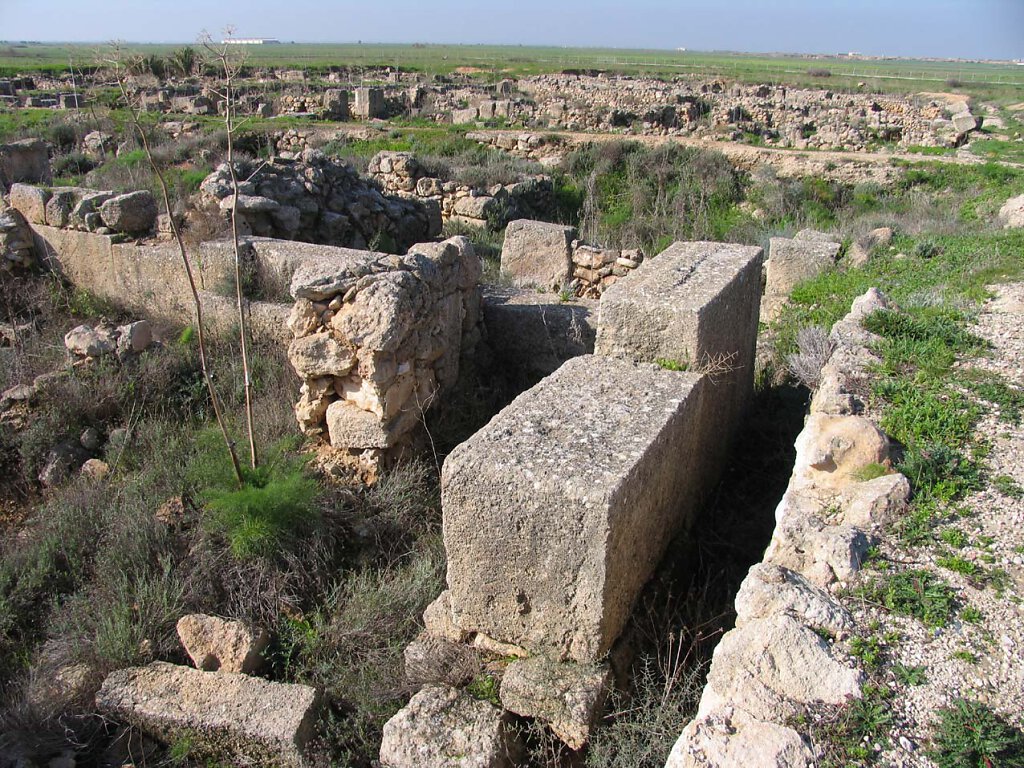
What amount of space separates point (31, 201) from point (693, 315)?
22.4 feet

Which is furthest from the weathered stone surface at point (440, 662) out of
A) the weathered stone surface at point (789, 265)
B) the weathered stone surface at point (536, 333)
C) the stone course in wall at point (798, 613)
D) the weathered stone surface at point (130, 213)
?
the weathered stone surface at point (130, 213)

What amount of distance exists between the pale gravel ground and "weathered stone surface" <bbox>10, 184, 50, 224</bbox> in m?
7.81

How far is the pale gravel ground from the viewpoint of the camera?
6.61 feet

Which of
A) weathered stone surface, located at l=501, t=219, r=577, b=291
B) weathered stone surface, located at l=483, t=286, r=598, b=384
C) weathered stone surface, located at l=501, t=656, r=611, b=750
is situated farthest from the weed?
weathered stone surface, located at l=501, t=219, r=577, b=291

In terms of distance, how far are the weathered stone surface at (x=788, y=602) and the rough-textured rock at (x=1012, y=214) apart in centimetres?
722

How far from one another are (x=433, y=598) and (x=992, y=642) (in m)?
2.39

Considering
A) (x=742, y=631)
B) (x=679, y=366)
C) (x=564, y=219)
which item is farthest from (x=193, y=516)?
(x=564, y=219)

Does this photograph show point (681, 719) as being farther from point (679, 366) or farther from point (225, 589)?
point (225, 589)

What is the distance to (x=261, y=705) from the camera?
10.4ft

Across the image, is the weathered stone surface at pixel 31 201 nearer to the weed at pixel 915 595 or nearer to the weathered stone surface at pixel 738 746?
the weathered stone surface at pixel 738 746

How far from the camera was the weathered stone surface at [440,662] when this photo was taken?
3018mm

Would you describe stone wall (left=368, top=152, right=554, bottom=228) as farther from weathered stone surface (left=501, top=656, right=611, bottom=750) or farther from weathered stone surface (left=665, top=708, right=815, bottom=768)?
weathered stone surface (left=665, top=708, right=815, bottom=768)

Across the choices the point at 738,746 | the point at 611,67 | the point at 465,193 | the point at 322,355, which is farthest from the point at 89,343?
the point at 611,67

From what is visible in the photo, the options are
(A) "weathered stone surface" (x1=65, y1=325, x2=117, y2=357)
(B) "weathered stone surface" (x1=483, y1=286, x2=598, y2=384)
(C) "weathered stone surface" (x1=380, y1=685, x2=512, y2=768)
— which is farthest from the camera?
(B) "weathered stone surface" (x1=483, y1=286, x2=598, y2=384)
